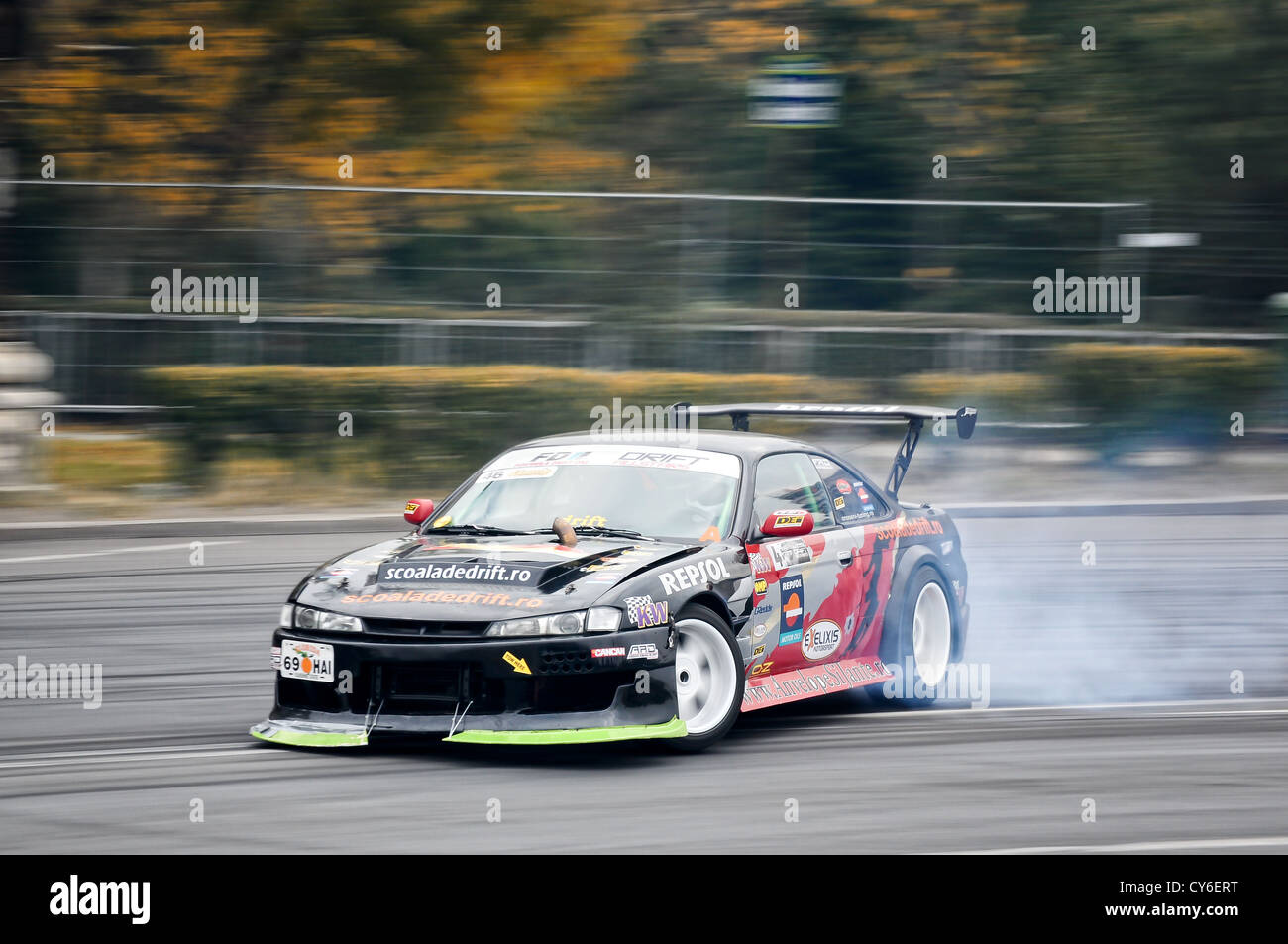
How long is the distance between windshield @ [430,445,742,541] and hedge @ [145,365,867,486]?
8533mm

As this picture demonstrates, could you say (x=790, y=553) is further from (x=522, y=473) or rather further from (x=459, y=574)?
(x=459, y=574)

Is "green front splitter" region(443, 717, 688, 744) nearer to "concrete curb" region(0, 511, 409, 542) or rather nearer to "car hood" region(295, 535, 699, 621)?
"car hood" region(295, 535, 699, 621)

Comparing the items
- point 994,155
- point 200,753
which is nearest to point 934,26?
point 994,155

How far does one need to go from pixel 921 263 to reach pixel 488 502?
12.2 m

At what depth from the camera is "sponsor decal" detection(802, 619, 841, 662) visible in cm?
826

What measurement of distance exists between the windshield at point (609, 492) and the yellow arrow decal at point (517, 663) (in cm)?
121

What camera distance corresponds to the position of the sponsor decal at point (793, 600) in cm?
804

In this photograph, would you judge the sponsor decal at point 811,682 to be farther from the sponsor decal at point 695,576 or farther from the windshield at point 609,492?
the windshield at point 609,492

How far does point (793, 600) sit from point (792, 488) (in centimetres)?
77

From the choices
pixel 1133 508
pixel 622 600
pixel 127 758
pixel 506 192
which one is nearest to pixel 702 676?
pixel 622 600

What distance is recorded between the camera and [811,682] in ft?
27.0


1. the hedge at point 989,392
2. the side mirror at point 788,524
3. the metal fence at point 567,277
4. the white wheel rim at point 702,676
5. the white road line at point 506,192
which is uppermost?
the white road line at point 506,192

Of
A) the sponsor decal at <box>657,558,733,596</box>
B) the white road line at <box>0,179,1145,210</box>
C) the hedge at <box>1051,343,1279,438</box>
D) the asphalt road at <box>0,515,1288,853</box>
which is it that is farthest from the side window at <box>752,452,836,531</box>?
the white road line at <box>0,179,1145,210</box>

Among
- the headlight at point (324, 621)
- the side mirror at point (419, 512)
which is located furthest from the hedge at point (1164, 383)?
the headlight at point (324, 621)
